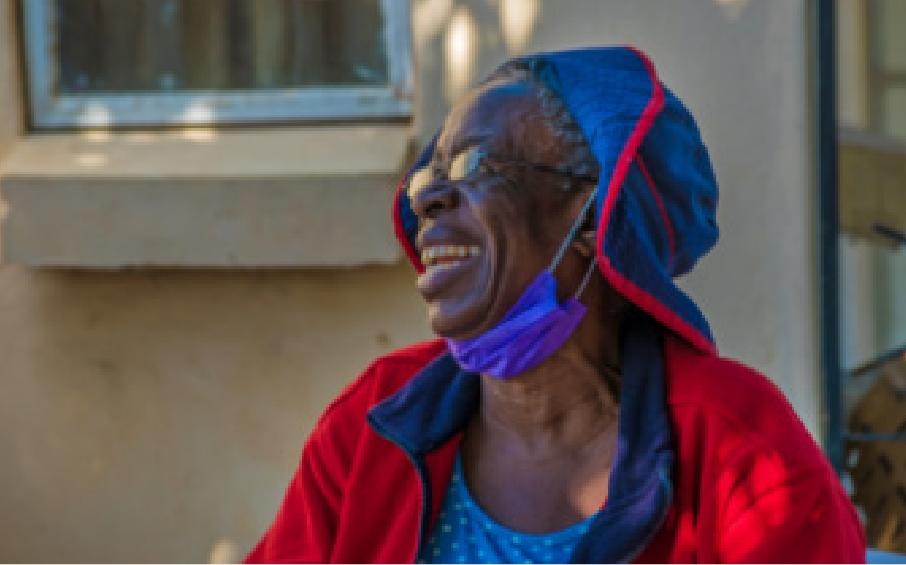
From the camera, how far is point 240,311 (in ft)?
17.5

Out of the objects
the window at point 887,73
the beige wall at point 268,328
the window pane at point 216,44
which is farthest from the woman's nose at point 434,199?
the window pane at point 216,44

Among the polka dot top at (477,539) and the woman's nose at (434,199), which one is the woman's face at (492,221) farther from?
the polka dot top at (477,539)

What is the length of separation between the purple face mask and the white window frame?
2.44 m

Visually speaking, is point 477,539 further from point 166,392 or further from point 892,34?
point 166,392

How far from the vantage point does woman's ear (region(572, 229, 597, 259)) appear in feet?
9.51

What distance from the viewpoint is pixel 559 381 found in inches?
115

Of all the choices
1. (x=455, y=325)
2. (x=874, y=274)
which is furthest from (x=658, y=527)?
(x=874, y=274)

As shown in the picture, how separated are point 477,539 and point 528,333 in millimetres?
343

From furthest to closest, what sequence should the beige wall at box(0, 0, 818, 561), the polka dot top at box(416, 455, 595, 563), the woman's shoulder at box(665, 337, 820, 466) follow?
the beige wall at box(0, 0, 818, 561)
the polka dot top at box(416, 455, 595, 563)
the woman's shoulder at box(665, 337, 820, 466)

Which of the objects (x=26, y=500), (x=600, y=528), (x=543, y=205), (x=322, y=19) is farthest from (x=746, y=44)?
(x=26, y=500)

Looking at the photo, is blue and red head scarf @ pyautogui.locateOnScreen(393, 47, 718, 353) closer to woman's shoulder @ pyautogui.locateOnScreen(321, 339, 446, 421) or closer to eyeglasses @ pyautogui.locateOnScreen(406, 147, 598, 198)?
eyeglasses @ pyautogui.locateOnScreen(406, 147, 598, 198)

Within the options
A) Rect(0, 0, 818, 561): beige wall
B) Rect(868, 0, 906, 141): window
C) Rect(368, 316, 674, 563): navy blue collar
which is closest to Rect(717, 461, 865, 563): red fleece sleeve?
Rect(368, 316, 674, 563): navy blue collar

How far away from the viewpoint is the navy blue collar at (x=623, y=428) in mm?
2658

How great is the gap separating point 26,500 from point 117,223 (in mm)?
984
